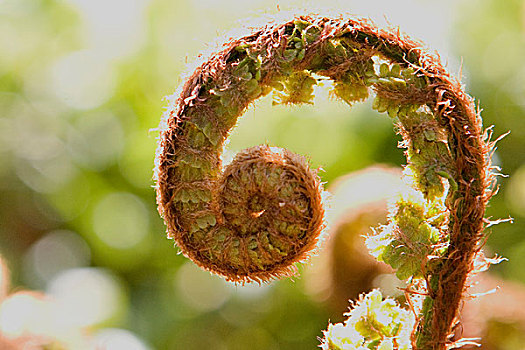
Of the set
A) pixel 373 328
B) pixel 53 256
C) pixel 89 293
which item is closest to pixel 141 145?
pixel 53 256

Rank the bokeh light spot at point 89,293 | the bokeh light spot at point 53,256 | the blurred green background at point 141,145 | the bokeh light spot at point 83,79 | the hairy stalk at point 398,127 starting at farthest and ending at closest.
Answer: the bokeh light spot at point 83,79 < the bokeh light spot at point 53,256 < the bokeh light spot at point 89,293 < the blurred green background at point 141,145 < the hairy stalk at point 398,127

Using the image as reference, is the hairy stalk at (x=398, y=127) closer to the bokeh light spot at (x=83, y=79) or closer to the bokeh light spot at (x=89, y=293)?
the bokeh light spot at (x=89, y=293)

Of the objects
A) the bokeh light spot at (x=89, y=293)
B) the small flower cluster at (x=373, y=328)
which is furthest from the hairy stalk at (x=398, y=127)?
the bokeh light spot at (x=89, y=293)

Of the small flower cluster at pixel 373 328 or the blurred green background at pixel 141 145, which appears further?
the blurred green background at pixel 141 145

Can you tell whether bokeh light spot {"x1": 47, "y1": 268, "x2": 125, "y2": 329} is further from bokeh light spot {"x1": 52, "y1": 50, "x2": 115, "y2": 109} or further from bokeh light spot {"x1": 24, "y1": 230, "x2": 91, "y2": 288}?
bokeh light spot {"x1": 52, "y1": 50, "x2": 115, "y2": 109}

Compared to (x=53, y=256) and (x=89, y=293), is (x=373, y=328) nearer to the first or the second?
(x=89, y=293)
